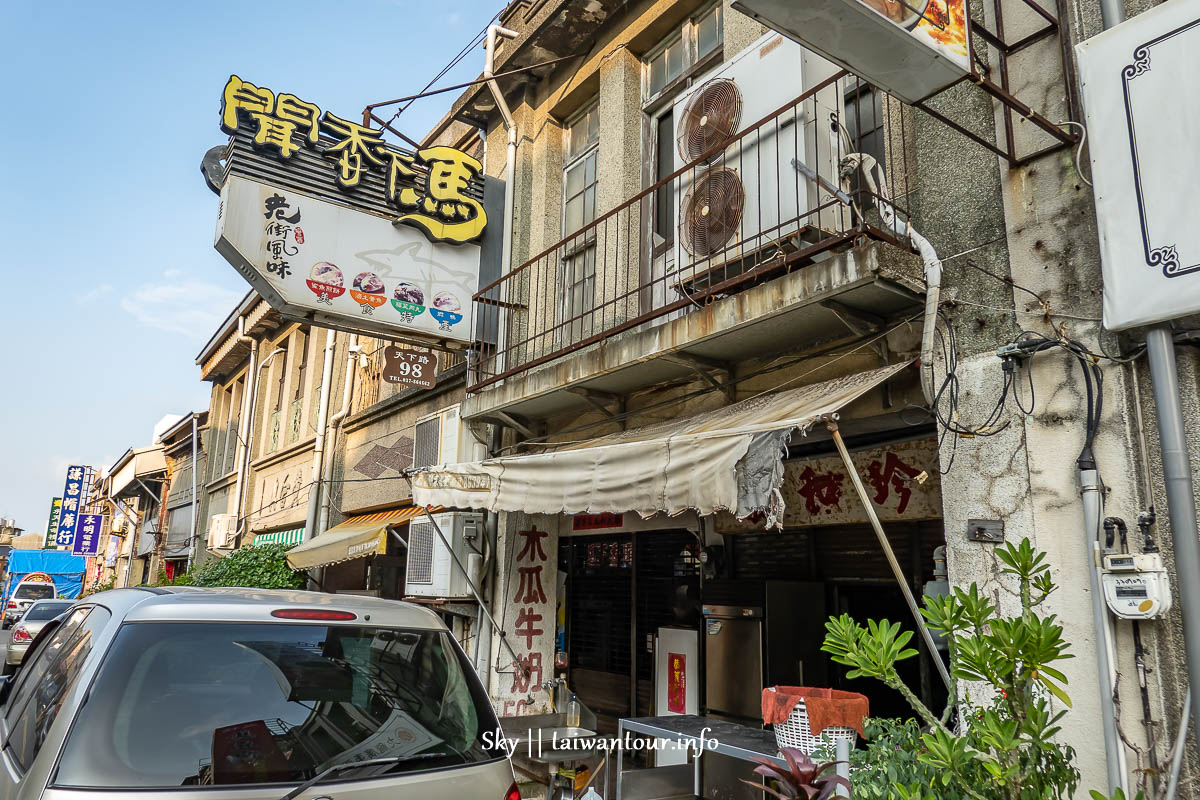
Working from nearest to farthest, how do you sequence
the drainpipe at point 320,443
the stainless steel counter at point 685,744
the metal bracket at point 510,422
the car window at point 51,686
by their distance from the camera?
the car window at point 51,686 < the stainless steel counter at point 685,744 < the metal bracket at point 510,422 < the drainpipe at point 320,443

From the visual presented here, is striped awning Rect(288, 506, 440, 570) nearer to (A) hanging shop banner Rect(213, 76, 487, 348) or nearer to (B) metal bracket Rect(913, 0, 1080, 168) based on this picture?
(A) hanging shop banner Rect(213, 76, 487, 348)

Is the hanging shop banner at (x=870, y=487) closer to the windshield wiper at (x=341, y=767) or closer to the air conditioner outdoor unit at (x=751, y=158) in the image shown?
the air conditioner outdoor unit at (x=751, y=158)

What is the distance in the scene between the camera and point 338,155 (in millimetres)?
8695

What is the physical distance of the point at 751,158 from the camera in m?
5.85

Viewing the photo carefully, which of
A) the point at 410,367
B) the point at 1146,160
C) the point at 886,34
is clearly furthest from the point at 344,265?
the point at 1146,160

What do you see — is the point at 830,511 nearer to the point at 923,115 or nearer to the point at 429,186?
the point at 923,115

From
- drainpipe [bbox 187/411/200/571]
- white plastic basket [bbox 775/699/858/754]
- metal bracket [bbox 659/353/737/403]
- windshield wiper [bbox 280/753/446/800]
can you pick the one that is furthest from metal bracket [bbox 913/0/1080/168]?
drainpipe [bbox 187/411/200/571]

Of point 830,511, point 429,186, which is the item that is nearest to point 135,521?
point 429,186

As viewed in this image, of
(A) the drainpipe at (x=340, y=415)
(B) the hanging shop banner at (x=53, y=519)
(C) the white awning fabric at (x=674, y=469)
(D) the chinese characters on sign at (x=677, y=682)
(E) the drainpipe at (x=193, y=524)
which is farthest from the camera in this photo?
(B) the hanging shop banner at (x=53, y=519)

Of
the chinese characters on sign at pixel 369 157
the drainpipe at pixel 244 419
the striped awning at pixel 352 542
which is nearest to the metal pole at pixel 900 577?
the chinese characters on sign at pixel 369 157

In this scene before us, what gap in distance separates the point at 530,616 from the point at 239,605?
5889mm

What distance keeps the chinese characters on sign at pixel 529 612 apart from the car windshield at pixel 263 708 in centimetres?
527

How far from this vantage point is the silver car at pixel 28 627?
15.9m

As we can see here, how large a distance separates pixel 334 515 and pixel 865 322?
A: 11.2 metres
